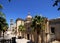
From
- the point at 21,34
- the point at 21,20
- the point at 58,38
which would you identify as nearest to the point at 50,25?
the point at 58,38

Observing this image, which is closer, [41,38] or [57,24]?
[57,24]

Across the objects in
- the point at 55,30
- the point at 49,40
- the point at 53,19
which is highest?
the point at 53,19

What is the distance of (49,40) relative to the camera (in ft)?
131

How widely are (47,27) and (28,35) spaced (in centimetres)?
1851

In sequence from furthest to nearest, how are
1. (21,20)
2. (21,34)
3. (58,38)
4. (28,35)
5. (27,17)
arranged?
(21,20) < (21,34) < (27,17) < (28,35) < (58,38)

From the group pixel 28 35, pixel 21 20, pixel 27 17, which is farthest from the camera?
pixel 21 20

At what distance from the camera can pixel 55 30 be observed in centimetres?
3831

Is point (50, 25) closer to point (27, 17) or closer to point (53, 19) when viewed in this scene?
point (53, 19)

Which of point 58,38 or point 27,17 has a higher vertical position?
point 27,17

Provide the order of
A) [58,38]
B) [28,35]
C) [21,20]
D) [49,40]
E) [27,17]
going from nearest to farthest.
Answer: [58,38] → [49,40] → [28,35] → [27,17] → [21,20]

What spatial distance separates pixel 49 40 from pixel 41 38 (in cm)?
405

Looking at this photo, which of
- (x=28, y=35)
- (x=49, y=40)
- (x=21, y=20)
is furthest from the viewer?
(x=21, y=20)

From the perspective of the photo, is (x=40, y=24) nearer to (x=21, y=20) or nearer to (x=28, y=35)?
(x=28, y=35)

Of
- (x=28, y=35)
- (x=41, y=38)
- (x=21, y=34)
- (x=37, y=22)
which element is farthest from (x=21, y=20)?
(x=37, y=22)
